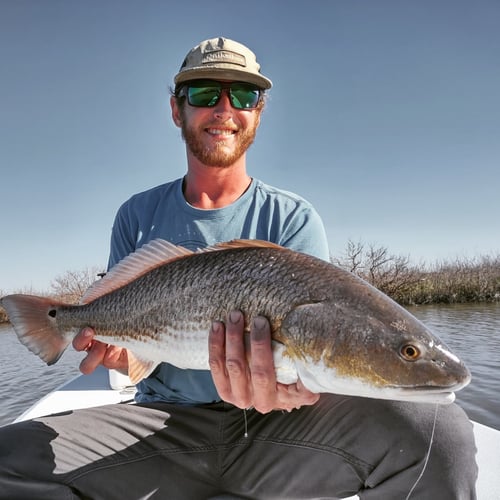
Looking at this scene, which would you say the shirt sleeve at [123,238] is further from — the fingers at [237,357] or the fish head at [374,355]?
the fish head at [374,355]

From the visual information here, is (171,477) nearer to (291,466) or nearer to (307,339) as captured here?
(291,466)

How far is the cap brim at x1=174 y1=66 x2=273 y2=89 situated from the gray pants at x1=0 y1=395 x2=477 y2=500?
267 cm

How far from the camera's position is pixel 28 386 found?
512 inches

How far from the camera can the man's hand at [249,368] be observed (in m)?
2.22

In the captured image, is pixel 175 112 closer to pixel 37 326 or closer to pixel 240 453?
pixel 37 326

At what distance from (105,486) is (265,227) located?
2.12 m

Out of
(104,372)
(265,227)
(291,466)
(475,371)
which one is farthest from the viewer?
(475,371)

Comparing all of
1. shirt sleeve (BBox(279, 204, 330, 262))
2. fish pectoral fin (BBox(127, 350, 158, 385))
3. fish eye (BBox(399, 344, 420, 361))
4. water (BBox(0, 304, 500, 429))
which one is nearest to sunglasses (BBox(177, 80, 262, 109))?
shirt sleeve (BBox(279, 204, 330, 262))

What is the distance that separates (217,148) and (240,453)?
2.40m

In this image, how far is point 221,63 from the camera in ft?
12.2

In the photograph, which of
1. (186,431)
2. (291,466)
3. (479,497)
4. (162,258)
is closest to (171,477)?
(186,431)

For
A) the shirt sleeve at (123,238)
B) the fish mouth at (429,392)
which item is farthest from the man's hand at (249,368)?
the shirt sleeve at (123,238)

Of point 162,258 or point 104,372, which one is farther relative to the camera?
point 104,372

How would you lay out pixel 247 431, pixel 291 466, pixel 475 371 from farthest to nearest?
1. pixel 475 371
2. pixel 247 431
3. pixel 291 466
